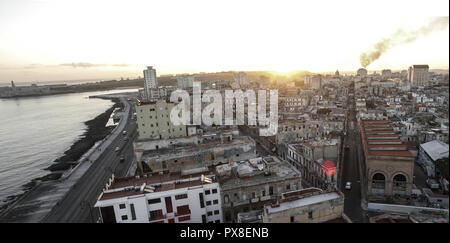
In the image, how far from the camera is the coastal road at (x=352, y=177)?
12226 millimetres

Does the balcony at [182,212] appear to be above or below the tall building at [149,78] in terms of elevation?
below

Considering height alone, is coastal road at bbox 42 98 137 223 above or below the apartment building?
below

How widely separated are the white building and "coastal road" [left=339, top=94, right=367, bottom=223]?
6857 mm

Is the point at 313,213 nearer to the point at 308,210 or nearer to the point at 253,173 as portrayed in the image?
the point at 308,210

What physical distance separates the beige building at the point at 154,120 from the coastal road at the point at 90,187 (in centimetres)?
327

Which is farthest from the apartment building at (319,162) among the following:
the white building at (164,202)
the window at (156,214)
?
the window at (156,214)

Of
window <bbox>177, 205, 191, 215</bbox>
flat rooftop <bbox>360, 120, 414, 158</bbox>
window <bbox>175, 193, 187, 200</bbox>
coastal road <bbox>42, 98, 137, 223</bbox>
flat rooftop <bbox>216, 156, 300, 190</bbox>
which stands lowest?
coastal road <bbox>42, 98, 137, 223</bbox>

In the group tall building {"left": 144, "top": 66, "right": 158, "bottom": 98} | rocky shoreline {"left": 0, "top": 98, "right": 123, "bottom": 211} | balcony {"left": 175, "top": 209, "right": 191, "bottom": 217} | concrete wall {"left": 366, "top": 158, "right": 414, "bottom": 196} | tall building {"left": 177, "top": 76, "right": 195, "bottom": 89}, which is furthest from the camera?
tall building {"left": 177, "top": 76, "right": 195, "bottom": 89}

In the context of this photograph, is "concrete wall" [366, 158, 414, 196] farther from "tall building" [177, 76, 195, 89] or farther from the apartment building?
"tall building" [177, 76, 195, 89]

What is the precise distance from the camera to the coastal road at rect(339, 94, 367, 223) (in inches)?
481

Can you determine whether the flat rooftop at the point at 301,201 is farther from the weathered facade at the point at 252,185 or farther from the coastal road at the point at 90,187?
the coastal road at the point at 90,187

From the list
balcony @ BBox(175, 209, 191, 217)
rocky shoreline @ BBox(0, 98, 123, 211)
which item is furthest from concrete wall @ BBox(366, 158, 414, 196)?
rocky shoreline @ BBox(0, 98, 123, 211)
